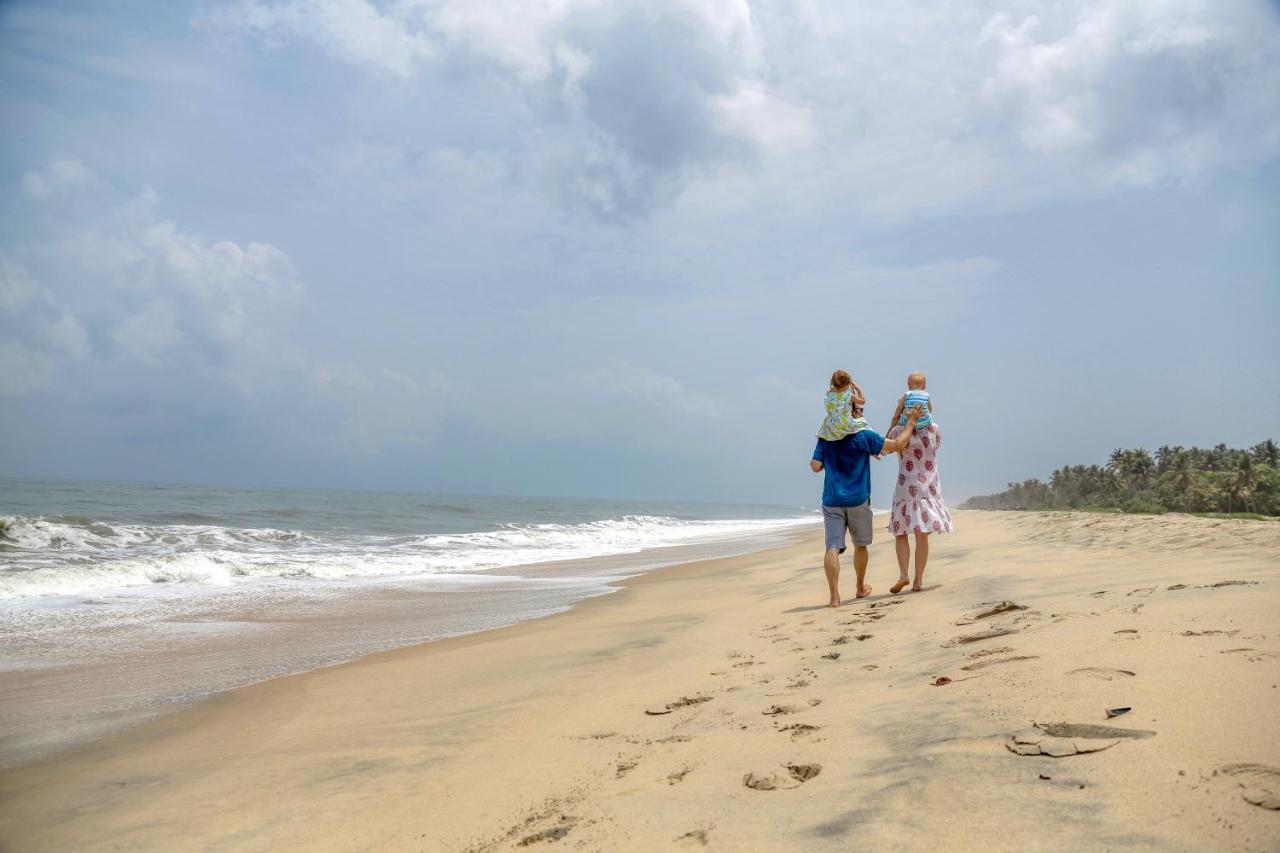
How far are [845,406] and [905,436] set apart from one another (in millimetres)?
569

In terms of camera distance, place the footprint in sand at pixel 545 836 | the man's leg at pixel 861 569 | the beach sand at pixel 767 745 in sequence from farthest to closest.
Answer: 1. the man's leg at pixel 861 569
2. the footprint in sand at pixel 545 836
3. the beach sand at pixel 767 745

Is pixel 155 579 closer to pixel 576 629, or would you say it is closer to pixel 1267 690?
pixel 576 629

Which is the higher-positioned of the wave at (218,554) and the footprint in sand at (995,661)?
the footprint in sand at (995,661)

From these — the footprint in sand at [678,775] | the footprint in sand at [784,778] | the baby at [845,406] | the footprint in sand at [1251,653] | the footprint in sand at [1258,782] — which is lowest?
the footprint in sand at [678,775]

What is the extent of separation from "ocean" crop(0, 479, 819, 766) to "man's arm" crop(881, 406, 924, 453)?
4201mm

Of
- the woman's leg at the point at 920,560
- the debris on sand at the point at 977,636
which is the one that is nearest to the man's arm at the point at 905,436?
the woman's leg at the point at 920,560

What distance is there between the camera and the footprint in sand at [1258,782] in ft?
5.90

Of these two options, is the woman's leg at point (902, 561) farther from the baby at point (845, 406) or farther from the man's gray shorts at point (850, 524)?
the baby at point (845, 406)

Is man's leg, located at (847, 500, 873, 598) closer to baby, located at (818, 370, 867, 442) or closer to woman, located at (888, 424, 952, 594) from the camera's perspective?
woman, located at (888, 424, 952, 594)

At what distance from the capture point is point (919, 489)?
6902 mm

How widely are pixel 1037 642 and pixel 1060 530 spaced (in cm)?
1082

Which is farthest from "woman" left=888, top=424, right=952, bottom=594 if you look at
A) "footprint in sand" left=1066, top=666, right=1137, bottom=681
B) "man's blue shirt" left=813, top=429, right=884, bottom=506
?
"footprint in sand" left=1066, top=666, right=1137, bottom=681

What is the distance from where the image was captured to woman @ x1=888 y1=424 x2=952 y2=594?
6.80 meters

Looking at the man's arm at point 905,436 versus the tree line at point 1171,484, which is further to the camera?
the tree line at point 1171,484
